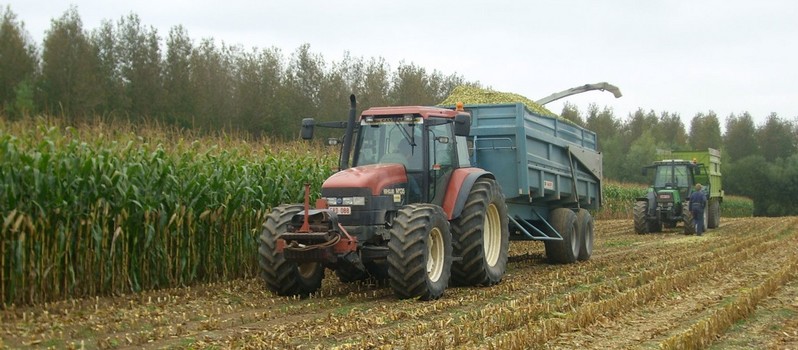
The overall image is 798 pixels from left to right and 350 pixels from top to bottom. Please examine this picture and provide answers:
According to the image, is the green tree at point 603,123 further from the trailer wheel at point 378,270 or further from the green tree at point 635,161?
the trailer wheel at point 378,270

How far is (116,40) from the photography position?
34.2 m

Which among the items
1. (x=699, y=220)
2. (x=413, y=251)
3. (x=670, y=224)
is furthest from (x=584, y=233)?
(x=670, y=224)

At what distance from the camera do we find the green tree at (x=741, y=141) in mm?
76562

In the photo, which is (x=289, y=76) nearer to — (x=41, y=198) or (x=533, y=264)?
(x=533, y=264)

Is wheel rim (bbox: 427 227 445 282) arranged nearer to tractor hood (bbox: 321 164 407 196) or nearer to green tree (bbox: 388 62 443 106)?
tractor hood (bbox: 321 164 407 196)

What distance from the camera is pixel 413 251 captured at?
857cm

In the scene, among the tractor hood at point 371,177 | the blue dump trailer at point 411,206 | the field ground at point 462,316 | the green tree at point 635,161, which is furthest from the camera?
the green tree at point 635,161

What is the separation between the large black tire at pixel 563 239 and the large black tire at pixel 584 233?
0.41m

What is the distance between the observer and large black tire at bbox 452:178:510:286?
9891mm

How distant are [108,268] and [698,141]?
278 ft

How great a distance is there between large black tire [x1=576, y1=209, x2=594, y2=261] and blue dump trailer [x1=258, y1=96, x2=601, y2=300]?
2.13 m

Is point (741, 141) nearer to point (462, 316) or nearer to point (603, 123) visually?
point (603, 123)

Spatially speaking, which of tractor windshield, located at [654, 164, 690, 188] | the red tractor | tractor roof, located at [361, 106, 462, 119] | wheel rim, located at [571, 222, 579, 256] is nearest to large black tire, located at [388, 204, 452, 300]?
the red tractor

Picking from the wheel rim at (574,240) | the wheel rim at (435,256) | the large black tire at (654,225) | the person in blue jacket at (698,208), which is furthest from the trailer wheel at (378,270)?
the large black tire at (654,225)
